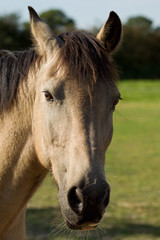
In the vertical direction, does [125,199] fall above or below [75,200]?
below

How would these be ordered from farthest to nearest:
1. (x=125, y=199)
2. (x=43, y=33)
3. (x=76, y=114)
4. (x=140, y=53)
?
Answer: (x=140, y=53), (x=125, y=199), (x=43, y=33), (x=76, y=114)

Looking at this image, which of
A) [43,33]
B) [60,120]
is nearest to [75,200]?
[60,120]

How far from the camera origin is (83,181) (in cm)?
248

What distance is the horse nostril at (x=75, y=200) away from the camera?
2490 millimetres

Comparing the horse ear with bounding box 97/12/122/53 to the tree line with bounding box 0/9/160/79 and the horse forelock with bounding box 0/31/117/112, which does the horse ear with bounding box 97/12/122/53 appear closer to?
the horse forelock with bounding box 0/31/117/112

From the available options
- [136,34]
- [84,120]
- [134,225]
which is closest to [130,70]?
→ [136,34]

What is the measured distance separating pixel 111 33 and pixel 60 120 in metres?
0.96

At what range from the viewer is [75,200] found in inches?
100.0

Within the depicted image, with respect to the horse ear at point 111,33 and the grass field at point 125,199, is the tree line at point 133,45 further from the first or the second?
the horse ear at point 111,33

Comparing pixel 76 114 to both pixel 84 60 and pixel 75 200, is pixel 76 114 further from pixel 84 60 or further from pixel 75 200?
pixel 75 200

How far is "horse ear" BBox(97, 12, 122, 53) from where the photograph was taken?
3.13 meters

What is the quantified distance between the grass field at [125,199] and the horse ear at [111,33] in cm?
60

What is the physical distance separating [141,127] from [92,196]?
17.9m

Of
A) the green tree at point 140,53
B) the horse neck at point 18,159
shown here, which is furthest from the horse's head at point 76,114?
the green tree at point 140,53
